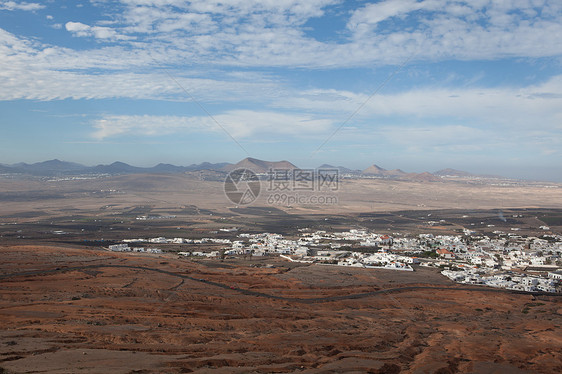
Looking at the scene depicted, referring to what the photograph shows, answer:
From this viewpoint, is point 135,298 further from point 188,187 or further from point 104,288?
point 188,187

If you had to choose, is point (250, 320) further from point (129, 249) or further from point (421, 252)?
point (421, 252)

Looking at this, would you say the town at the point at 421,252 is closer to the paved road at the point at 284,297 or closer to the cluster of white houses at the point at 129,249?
the cluster of white houses at the point at 129,249

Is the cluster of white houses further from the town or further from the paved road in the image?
the paved road

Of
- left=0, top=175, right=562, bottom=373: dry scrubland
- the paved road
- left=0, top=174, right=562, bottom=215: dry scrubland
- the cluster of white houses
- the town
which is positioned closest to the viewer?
left=0, top=175, right=562, bottom=373: dry scrubland

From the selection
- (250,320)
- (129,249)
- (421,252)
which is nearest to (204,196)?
(129,249)

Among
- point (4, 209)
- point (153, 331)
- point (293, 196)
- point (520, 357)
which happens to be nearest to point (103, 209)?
point (4, 209)

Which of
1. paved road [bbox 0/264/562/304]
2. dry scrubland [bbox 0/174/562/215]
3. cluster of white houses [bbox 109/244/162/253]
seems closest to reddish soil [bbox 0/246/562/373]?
paved road [bbox 0/264/562/304]
